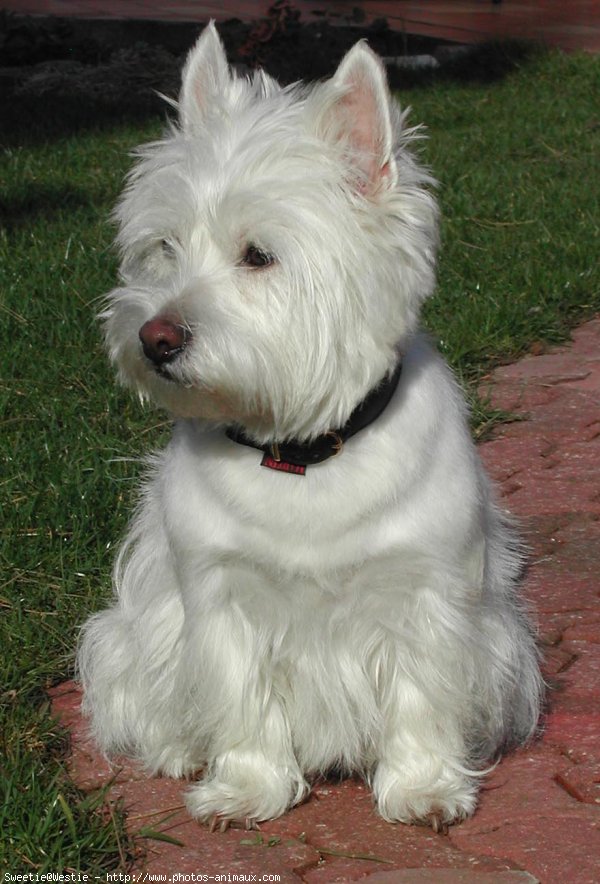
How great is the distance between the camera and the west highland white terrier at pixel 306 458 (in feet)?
9.16

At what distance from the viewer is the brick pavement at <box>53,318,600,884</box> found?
2.82m

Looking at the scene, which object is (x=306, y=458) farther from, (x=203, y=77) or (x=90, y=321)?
(x=90, y=321)

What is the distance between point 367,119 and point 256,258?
0.36 metres

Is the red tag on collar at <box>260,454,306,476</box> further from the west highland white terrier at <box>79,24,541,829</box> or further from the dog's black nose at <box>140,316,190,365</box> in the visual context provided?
the dog's black nose at <box>140,316,190,365</box>

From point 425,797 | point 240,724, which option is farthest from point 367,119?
point 425,797

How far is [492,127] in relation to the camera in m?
9.30

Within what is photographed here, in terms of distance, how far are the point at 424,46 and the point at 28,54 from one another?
361 cm

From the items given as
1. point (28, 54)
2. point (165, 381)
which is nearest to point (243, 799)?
point (165, 381)

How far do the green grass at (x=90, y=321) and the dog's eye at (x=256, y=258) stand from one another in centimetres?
117

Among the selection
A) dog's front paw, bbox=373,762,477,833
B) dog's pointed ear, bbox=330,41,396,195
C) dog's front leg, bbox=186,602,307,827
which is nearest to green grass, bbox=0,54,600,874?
dog's front leg, bbox=186,602,307,827

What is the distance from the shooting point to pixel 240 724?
304 cm

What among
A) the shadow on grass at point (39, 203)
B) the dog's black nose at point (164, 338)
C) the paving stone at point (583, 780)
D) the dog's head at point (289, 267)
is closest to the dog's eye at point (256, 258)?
the dog's head at point (289, 267)

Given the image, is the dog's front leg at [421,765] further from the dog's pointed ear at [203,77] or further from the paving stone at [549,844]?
the dog's pointed ear at [203,77]

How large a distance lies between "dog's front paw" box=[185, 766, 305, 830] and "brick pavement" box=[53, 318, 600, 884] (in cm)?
3
